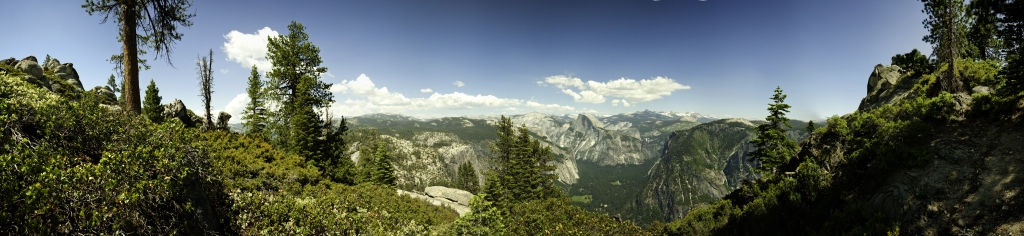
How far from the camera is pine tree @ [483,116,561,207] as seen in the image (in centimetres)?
3834

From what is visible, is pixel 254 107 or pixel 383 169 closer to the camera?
pixel 254 107

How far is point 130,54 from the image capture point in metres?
13.0

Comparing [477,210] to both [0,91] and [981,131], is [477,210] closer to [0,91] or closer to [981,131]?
[0,91]

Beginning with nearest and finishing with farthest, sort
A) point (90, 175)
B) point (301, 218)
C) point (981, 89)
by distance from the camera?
point (90, 175) → point (301, 218) → point (981, 89)

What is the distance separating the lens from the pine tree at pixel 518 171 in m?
38.3

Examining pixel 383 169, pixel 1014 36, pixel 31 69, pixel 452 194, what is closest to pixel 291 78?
pixel 31 69

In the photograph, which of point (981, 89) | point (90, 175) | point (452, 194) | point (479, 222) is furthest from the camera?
point (452, 194)

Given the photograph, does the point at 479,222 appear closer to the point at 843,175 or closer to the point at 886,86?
the point at 843,175

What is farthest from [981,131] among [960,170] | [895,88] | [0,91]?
[0,91]

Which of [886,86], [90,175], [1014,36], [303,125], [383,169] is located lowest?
[383,169]

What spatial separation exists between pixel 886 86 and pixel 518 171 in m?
32.1

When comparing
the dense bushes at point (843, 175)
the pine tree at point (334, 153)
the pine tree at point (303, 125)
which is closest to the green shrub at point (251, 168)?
the pine tree at point (303, 125)

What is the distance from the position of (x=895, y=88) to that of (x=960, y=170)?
17836 millimetres

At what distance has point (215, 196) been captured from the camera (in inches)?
357
